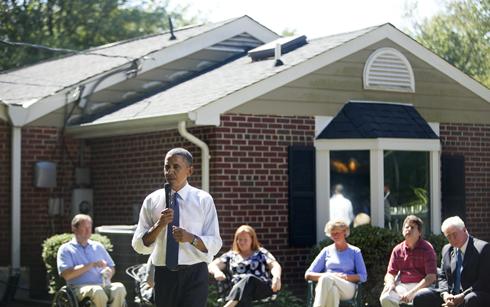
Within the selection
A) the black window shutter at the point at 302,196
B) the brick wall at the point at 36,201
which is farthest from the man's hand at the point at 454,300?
the brick wall at the point at 36,201

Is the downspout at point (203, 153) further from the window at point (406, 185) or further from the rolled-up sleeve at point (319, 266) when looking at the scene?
the window at point (406, 185)

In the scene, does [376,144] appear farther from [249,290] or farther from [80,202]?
[80,202]

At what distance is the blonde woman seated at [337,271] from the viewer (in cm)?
1091

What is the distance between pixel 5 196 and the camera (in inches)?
597

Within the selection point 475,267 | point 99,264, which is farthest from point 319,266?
point 99,264

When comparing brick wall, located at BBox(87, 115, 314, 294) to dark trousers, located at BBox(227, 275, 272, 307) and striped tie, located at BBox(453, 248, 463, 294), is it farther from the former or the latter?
striped tie, located at BBox(453, 248, 463, 294)

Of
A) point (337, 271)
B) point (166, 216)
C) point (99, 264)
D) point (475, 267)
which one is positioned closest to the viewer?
point (166, 216)

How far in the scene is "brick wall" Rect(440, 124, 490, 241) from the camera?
50.6ft

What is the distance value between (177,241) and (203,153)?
260 inches

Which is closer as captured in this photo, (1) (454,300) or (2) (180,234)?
(2) (180,234)

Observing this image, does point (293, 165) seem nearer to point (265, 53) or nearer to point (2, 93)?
point (265, 53)

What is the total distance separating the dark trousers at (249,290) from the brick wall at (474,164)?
5.22m

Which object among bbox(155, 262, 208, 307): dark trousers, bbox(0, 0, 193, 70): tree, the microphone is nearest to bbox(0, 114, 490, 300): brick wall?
bbox(155, 262, 208, 307): dark trousers

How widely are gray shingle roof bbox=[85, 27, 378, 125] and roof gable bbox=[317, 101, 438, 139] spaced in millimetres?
943
